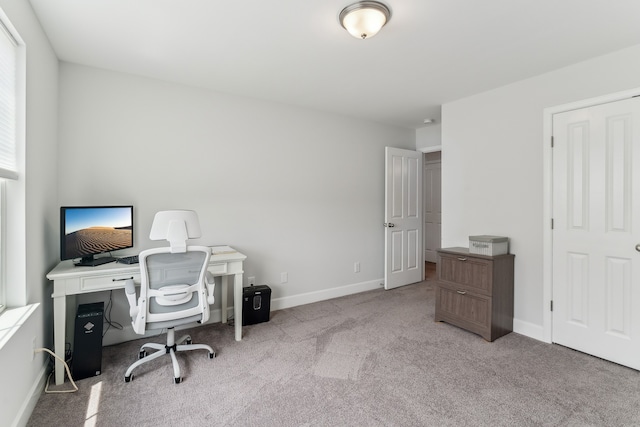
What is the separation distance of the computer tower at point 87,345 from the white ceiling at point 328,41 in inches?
79.3

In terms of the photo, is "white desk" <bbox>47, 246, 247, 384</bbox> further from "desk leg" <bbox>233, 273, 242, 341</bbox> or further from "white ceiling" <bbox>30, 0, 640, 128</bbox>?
"white ceiling" <bbox>30, 0, 640, 128</bbox>

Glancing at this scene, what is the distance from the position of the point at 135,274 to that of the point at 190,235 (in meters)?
0.55

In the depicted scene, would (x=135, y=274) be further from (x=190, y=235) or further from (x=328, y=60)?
(x=328, y=60)

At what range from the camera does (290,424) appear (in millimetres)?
1776

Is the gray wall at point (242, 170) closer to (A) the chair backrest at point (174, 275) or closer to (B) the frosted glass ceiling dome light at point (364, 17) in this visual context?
(A) the chair backrest at point (174, 275)

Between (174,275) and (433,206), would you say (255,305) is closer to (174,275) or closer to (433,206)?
(174,275)

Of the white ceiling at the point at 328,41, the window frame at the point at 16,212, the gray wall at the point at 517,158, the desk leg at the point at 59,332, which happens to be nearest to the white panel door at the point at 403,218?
the gray wall at the point at 517,158

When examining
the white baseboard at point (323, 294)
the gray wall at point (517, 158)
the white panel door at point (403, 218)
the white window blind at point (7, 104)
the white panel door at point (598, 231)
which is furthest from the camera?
the white panel door at point (403, 218)

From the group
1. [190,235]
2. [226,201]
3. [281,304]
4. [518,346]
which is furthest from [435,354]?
[226,201]

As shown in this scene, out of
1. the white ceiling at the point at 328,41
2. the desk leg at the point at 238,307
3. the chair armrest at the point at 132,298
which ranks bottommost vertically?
the desk leg at the point at 238,307

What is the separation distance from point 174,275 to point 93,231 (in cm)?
81

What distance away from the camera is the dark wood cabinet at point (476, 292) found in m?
2.85

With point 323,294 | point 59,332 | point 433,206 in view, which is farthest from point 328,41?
point 433,206

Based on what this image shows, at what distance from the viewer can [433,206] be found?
676cm
